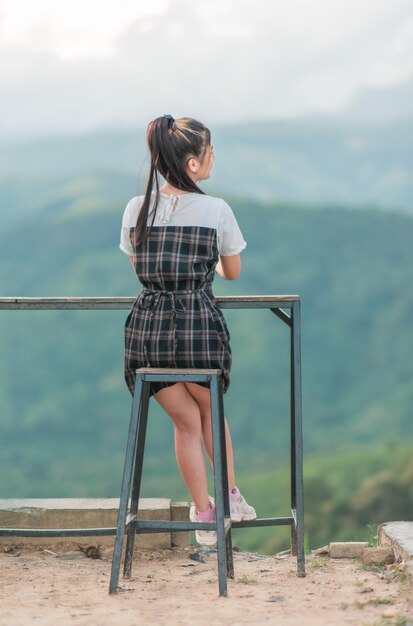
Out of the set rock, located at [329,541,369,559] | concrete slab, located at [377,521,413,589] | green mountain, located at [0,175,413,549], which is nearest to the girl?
concrete slab, located at [377,521,413,589]

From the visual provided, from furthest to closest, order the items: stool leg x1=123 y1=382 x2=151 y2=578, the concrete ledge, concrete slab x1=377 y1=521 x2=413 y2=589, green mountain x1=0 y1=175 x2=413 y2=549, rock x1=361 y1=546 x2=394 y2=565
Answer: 1. green mountain x1=0 y1=175 x2=413 y2=549
2. the concrete ledge
3. rock x1=361 y1=546 x2=394 y2=565
4. concrete slab x1=377 y1=521 x2=413 y2=589
5. stool leg x1=123 y1=382 x2=151 y2=578

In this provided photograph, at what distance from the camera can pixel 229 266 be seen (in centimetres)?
307

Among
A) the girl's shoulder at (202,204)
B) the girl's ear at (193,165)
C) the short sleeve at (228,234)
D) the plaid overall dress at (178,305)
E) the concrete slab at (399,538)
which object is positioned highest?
the girl's ear at (193,165)

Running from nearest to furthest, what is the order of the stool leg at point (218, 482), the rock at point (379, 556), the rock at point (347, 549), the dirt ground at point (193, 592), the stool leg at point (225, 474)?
1. the dirt ground at point (193, 592)
2. the stool leg at point (218, 482)
3. the stool leg at point (225, 474)
4. the rock at point (379, 556)
5. the rock at point (347, 549)

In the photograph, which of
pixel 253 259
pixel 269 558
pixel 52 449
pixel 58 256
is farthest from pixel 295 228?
pixel 269 558

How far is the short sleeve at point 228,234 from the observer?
9.82 ft

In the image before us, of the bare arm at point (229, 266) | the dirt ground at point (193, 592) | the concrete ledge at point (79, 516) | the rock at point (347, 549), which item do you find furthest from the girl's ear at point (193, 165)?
the rock at point (347, 549)

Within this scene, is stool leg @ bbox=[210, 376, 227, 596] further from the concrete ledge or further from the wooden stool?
the concrete ledge

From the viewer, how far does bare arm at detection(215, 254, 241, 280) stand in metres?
3.06

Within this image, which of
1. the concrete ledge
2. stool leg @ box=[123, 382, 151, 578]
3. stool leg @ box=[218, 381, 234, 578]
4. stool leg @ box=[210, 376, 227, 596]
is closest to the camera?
stool leg @ box=[210, 376, 227, 596]

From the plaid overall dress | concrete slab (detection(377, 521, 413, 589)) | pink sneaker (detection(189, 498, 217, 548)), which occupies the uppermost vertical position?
the plaid overall dress

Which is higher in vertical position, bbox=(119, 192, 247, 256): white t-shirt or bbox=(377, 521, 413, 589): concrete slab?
bbox=(119, 192, 247, 256): white t-shirt

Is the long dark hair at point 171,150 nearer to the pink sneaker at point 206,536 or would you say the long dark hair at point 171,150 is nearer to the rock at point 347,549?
the pink sneaker at point 206,536

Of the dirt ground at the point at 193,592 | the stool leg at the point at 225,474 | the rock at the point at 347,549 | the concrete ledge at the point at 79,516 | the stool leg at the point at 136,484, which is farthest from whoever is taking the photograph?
the concrete ledge at the point at 79,516
